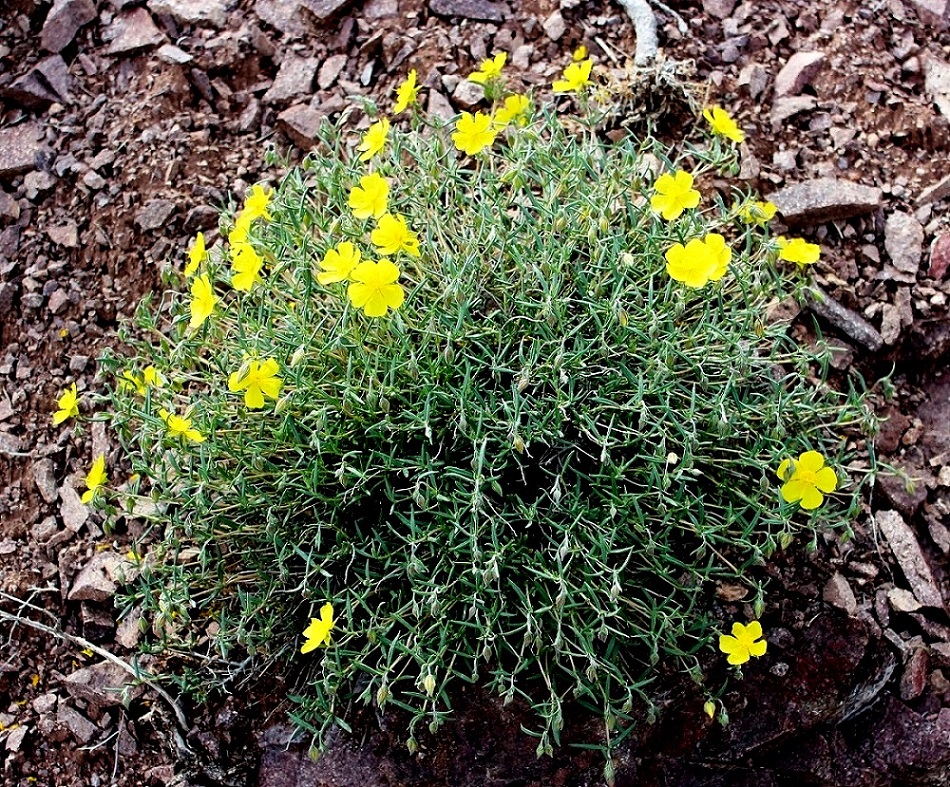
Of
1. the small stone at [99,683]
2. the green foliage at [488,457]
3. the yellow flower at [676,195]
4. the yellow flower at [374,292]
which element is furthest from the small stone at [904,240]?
the small stone at [99,683]

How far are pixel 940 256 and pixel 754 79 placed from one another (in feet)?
3.25

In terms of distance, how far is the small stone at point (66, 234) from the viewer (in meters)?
3.86

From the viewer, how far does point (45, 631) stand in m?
3.26

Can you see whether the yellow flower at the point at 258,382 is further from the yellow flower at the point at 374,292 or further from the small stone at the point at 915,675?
the small stone at the point at 915,675

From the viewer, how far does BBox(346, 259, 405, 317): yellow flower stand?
2490 millimetres

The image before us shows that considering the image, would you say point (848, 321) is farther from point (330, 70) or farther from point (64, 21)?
point (64, 21)

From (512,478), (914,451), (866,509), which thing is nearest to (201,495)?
(512,478)

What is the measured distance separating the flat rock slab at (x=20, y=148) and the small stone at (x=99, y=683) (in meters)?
2.00

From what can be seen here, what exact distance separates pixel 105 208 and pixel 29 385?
74 centimetres

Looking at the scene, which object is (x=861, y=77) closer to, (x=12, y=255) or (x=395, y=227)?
(x=395, y=227)

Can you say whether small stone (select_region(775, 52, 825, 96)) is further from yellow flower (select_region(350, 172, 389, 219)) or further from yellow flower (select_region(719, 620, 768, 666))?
yellow flower (select_region(719, 620, 768, 666))

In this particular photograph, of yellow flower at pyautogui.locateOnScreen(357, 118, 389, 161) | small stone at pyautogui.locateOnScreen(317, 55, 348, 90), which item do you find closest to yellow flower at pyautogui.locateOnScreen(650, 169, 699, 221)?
yellow flower at pyautogui.locateOnScreen(357, 118, 389, 161)

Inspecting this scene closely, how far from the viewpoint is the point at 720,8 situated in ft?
13.5

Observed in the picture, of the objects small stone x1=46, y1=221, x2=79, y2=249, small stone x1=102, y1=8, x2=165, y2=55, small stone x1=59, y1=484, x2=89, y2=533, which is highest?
small stone x1=102, y1=8, x2=165, y2=55
